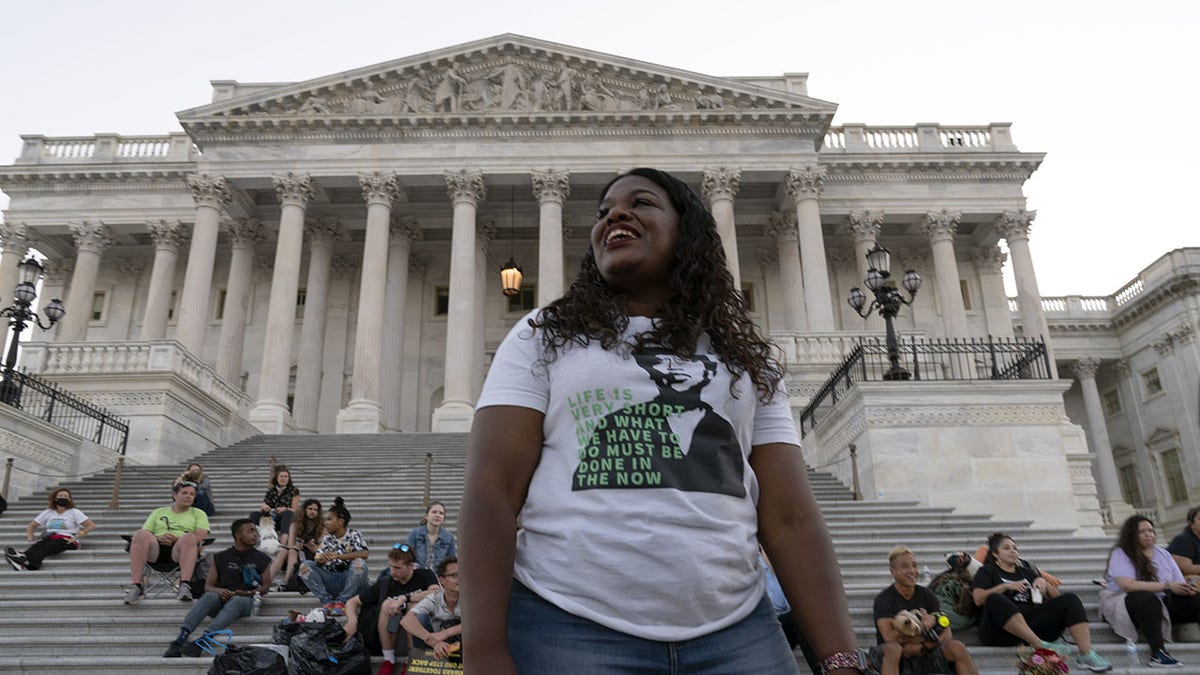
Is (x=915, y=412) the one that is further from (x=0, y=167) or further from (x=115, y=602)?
(x=0, y=167)

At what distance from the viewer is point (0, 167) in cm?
3644

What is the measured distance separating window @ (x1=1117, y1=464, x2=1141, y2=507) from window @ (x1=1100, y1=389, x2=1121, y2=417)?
10.4 feet

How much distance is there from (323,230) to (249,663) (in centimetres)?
3159

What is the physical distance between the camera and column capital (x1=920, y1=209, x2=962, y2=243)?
118ft

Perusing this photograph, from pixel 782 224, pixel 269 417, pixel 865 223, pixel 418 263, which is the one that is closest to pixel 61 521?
pixel 269 417

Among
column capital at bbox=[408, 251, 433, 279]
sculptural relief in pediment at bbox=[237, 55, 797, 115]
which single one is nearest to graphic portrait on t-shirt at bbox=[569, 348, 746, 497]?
sculptural relief in pediment at bbox=[237, 55, 797, 115]

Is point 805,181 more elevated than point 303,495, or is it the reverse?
point 805,181

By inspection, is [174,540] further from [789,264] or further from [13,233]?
[13,233]

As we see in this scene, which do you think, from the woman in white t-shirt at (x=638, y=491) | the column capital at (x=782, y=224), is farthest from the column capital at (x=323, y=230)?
the woman in white t-shirt at (x=638, y=491)

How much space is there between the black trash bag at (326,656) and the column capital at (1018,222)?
115 ft

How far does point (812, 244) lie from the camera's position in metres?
32.0

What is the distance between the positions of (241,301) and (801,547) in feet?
116

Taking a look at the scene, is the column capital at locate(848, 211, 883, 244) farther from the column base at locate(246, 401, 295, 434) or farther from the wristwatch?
the wristwatch

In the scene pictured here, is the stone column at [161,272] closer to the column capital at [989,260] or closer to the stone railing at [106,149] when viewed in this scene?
the stone railing at [106,149]
